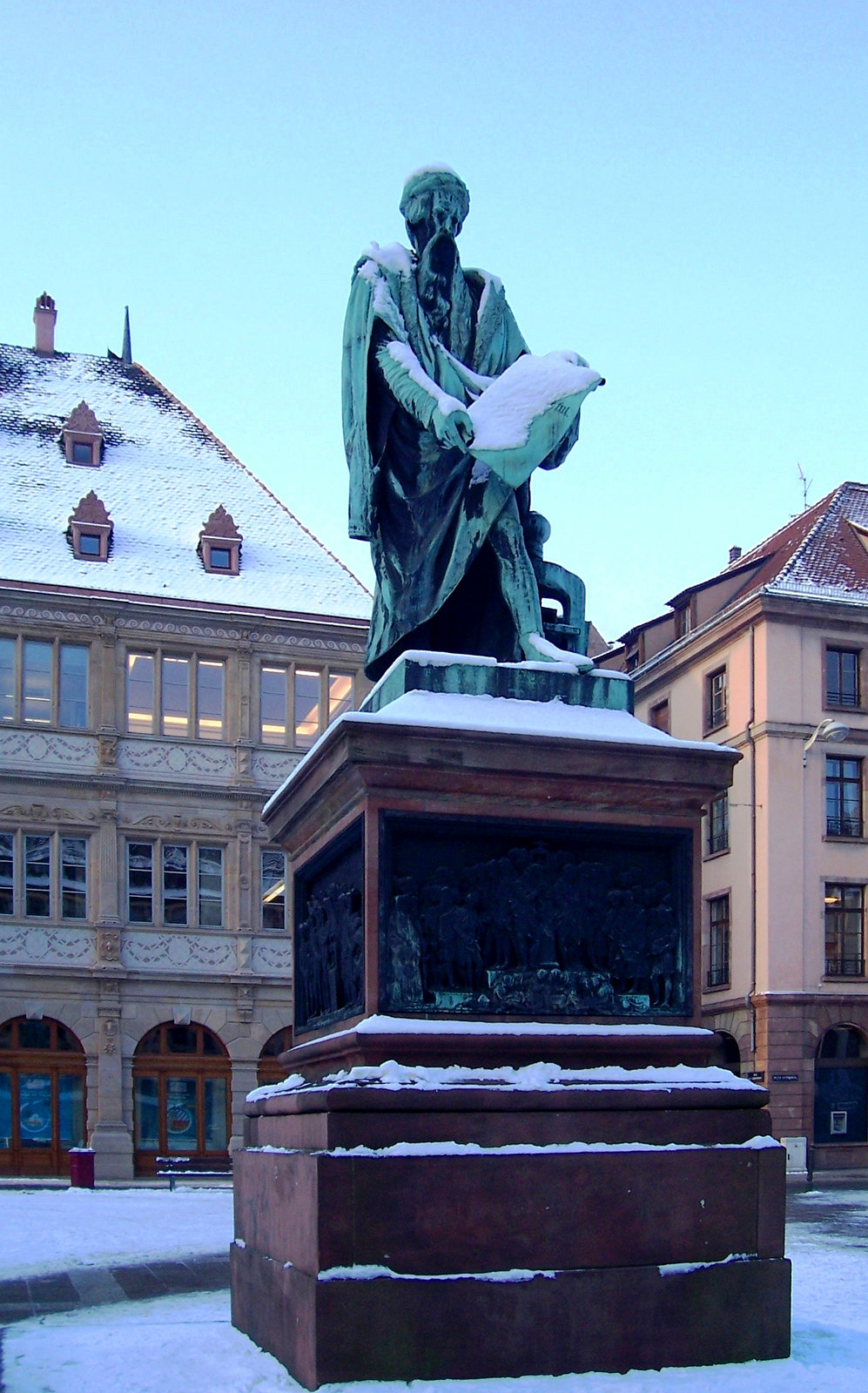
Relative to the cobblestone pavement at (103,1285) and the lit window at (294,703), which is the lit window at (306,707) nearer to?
the lit window at (294,703)

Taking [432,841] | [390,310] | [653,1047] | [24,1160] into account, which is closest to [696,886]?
[653,1047]

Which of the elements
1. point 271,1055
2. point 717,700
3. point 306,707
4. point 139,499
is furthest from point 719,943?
point 139,499

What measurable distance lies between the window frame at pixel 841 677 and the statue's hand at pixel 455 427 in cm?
2944

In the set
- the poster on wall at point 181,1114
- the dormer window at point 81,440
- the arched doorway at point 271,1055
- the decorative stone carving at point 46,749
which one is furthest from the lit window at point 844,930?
the dormer window at point 81,440

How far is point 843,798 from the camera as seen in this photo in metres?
34.9

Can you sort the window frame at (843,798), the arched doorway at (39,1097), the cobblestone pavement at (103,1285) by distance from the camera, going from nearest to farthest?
the cobblestone pavement at (103,1285) < the arched doorway at (39,1097) < the window frame at (843,798)

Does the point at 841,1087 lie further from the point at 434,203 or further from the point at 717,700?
the point at 434,203

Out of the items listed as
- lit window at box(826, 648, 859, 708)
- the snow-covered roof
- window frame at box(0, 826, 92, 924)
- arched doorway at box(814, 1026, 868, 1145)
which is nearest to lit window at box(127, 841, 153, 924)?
window frame at box(0, 826, 92, 924)

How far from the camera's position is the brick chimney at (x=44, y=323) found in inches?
1521

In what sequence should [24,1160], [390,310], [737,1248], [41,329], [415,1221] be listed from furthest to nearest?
[41,329] < [24,1160] < [390,310] < [737,1248] < [415,1221]

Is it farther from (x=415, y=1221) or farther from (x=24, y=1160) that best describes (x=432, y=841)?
(x=24, y=1160)

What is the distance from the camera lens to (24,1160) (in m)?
29.4

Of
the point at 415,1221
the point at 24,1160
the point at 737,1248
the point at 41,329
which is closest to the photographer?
the point at 415,1221

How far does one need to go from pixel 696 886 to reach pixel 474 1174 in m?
1.51
